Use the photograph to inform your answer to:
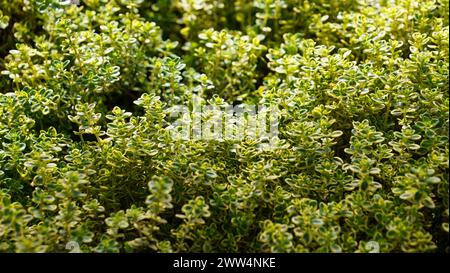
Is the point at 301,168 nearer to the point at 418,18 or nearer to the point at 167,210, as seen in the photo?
the point at 167,210

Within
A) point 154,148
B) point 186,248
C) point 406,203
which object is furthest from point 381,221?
point 154,148

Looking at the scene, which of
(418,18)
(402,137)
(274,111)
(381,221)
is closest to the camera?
(381,221)

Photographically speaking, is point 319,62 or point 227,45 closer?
point 319,62

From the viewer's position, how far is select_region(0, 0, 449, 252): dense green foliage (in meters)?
1.51

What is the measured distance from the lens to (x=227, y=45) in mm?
2148

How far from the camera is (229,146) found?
5.68 ft

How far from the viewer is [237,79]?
216cm

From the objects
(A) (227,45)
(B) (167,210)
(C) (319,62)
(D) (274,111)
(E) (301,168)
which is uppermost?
(A) (227,45)

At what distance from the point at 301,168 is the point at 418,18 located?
77cm

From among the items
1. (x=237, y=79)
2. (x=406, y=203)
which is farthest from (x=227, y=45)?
(x=406, y=203)

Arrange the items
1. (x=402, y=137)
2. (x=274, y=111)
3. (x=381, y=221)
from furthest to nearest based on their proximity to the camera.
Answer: (x=274, y=111) → (x=402, y=137) → (x=381, y=221)

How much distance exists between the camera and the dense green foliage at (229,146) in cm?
151

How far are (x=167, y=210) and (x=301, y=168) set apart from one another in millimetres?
396

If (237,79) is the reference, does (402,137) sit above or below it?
below
